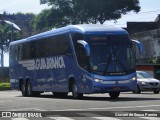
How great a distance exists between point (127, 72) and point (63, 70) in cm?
389

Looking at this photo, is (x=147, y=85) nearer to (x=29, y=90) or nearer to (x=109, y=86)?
(x=29, y=90)

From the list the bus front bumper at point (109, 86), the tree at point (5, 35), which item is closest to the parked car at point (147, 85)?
the bus front bumper at point (109, 86)

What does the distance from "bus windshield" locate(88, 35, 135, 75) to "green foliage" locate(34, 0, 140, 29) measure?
56.6 metres

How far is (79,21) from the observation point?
82188 mm

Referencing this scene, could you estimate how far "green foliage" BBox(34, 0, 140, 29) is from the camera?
80781 millimetres

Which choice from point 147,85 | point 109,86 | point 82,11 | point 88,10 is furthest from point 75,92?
point 82,11

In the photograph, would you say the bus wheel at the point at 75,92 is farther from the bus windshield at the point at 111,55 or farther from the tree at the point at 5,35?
the tree at the point at 5,35

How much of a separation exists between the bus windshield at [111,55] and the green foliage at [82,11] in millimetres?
56588

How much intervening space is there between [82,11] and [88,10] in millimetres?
1174

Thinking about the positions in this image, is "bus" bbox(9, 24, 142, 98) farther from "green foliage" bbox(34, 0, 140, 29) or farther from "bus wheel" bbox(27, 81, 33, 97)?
"green foliage" bbox(34, 0, 140, 29)

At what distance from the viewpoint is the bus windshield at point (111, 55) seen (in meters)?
23.4

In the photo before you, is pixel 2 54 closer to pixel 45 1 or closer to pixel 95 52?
pixel 45 1

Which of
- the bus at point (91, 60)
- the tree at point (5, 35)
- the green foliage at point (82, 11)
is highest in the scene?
the green foliage at point (82, 11)

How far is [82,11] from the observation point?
81625mm
